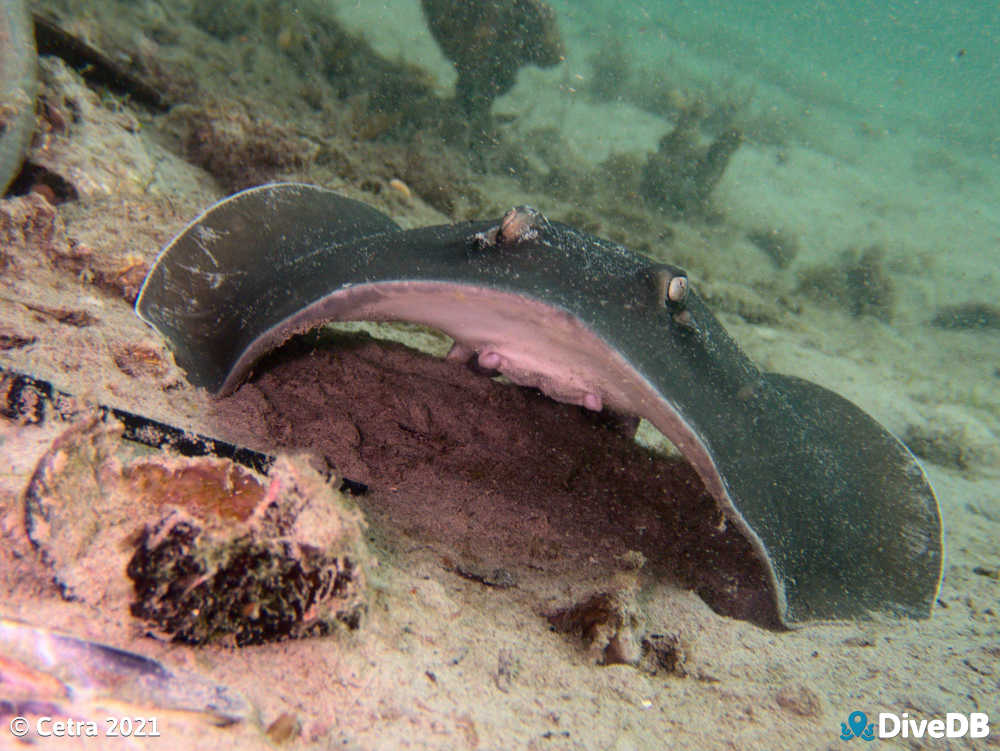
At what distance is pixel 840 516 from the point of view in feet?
9.11

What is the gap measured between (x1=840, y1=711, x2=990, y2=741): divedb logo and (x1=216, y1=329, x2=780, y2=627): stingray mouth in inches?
18.3

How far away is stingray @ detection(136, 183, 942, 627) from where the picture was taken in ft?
6.26

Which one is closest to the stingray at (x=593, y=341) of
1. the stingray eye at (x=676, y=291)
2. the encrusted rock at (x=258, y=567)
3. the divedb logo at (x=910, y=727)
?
the stingray eye at (x=676, y=291)

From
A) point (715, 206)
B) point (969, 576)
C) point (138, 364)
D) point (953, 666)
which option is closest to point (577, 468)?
point (953, 666)

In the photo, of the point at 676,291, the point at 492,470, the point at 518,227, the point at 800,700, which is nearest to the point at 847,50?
the point at 676,291

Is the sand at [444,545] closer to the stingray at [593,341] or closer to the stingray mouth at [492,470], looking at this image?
the stingray mouth at [492,470]

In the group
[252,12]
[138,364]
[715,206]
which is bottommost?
[138,364]

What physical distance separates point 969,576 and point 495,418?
12.0 feet

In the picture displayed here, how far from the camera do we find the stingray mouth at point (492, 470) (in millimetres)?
2486

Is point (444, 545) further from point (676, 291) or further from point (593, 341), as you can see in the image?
point (676, 291)

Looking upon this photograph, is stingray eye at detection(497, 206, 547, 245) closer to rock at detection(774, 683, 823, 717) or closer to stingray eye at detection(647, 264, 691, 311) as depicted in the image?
stingray eye at detection(647, 264, 691, 311)

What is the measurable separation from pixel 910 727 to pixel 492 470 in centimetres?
201

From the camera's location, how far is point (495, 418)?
2.97 metres

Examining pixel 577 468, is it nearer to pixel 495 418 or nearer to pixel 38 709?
pixel 495 418
